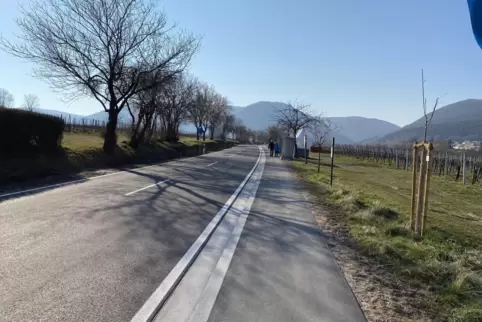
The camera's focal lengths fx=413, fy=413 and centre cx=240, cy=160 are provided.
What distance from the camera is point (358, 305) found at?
4.56 metres

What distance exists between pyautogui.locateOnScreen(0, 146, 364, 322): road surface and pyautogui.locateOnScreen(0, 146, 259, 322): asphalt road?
13 millimetres

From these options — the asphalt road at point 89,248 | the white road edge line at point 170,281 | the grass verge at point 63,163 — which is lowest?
the white road edge line at point 170,281

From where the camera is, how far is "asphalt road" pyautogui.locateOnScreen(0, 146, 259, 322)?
4.04 meters

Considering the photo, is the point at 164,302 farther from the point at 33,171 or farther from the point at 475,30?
the point at 33,171

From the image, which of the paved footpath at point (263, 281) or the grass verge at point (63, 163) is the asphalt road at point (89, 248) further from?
the grass verge at point (63, 163)

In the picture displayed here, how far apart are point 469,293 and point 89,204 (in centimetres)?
771

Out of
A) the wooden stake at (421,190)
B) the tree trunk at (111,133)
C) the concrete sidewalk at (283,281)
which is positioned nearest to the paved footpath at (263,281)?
the concrete sidewalk at (283,281)

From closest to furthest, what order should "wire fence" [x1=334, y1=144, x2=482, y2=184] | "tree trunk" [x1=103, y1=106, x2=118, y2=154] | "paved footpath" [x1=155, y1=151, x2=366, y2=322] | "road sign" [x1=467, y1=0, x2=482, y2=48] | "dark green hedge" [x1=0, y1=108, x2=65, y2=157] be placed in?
"road sign" [x1=467, y1=0, x2=482, y2=48]
"paved footpath" [x1=155, y1=151, x2=366, y2=322]
"dark green hedge" [x1=0, y1=108, x2=65, y2=157]
"tree trunk" [x1=103, y1=106, x2=118, y2=154]
"wire fence" [x1=334, y1=144, x2=482, y2=184]

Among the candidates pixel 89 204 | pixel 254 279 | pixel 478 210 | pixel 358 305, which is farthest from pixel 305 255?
pixel 478 210

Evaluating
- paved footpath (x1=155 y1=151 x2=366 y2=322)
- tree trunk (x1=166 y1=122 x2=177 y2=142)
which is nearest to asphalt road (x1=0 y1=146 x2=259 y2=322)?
paved footpath (x1=155 y1=151 x2=366 y2=322)

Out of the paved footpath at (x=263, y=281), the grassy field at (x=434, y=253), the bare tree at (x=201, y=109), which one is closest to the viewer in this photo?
the paved footpath at (x=263, y=281)

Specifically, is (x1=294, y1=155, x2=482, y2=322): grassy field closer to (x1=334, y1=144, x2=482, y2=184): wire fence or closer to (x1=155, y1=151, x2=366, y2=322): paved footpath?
(x1=155, y1=151, x2=366, y2=322): paved footpath

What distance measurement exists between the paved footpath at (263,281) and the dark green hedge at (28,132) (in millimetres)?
11448

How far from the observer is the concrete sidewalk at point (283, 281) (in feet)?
13.8
